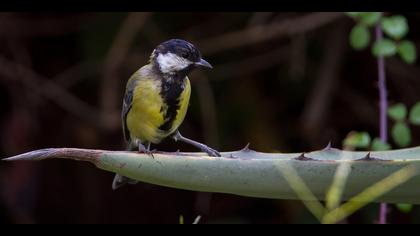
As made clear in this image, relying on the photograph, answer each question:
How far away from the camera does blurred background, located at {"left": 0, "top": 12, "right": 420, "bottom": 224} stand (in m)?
4.64

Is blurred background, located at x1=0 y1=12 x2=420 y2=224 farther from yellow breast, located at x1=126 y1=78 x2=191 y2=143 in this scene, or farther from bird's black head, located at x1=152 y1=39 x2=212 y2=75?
yellow breast, located at x1=126 y1=78 x2=191 y2=143

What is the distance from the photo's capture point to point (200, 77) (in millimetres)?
4723

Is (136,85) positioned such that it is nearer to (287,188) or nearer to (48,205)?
(287,188)

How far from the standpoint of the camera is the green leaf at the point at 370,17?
313cm

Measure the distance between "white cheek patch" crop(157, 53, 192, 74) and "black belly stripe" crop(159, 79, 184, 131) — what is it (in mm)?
64

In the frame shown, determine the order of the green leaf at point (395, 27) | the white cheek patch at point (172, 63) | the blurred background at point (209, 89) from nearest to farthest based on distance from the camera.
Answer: the green leaf at point (395, 27) → the white cheek patch at point (172, 63) → the blurred background at point (209, 89)

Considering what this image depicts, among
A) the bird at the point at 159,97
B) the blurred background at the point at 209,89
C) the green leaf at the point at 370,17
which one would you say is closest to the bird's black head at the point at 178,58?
the bird at the point at 159,97

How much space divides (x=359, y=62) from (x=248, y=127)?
88cm

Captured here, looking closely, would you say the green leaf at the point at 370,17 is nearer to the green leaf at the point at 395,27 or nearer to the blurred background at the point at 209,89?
the green leaf at the point at 395,27

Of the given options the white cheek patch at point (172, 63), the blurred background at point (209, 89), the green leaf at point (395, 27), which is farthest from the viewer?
the blurred background at point (209, 89)

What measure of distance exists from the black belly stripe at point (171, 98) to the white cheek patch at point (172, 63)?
0.21 feet

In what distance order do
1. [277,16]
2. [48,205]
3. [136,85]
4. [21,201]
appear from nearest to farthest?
1. [136,85]
2. [277,16]
3. [21,201]
4. [48,205]

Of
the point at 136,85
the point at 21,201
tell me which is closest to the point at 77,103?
the point at 21,201

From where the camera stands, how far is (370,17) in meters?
3.13
